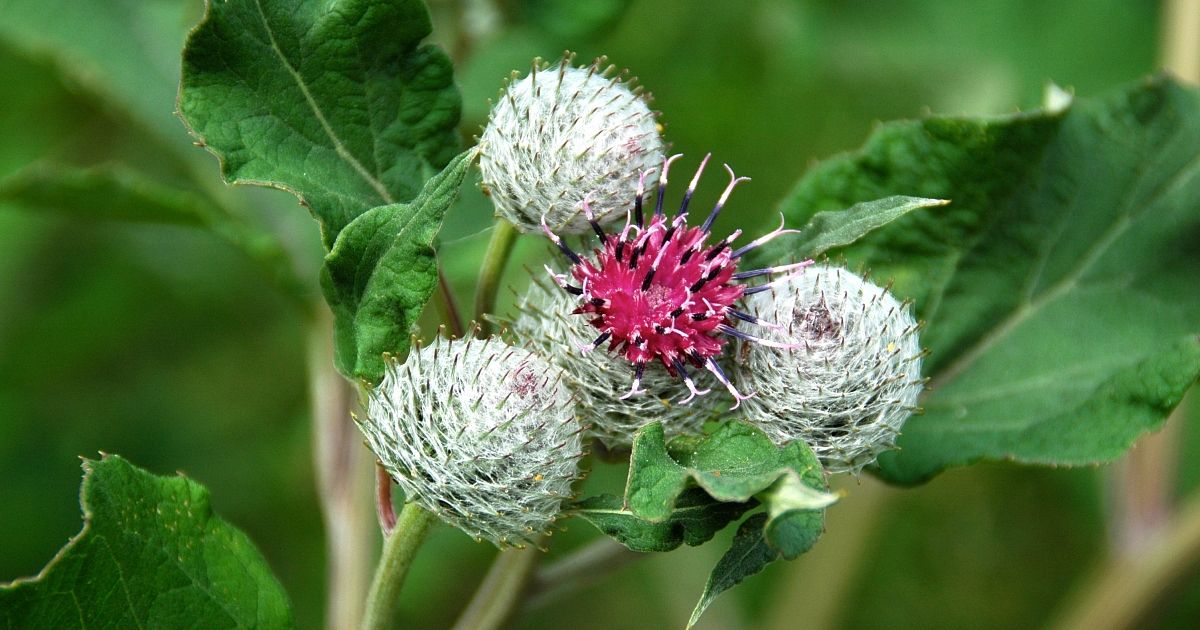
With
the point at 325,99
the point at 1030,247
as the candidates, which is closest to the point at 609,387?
the point at 325,99

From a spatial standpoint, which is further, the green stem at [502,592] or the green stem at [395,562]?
the green stem at [502,592]

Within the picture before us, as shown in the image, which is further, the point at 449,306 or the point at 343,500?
the point at 343,500

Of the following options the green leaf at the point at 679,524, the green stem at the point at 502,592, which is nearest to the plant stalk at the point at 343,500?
the green stem at the point at 502,592

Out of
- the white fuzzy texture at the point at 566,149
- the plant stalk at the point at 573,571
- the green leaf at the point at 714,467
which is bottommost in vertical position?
the plant stalk at the point at 573,571

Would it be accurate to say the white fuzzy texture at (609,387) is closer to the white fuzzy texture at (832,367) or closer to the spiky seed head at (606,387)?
the spiky seed head at (606,387)

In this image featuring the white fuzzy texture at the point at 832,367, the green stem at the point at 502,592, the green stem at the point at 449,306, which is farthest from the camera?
the green stem at the point at 502,592

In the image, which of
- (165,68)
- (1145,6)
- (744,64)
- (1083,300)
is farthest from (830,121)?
(165,68)

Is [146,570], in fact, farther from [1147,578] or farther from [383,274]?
[1147,578]
